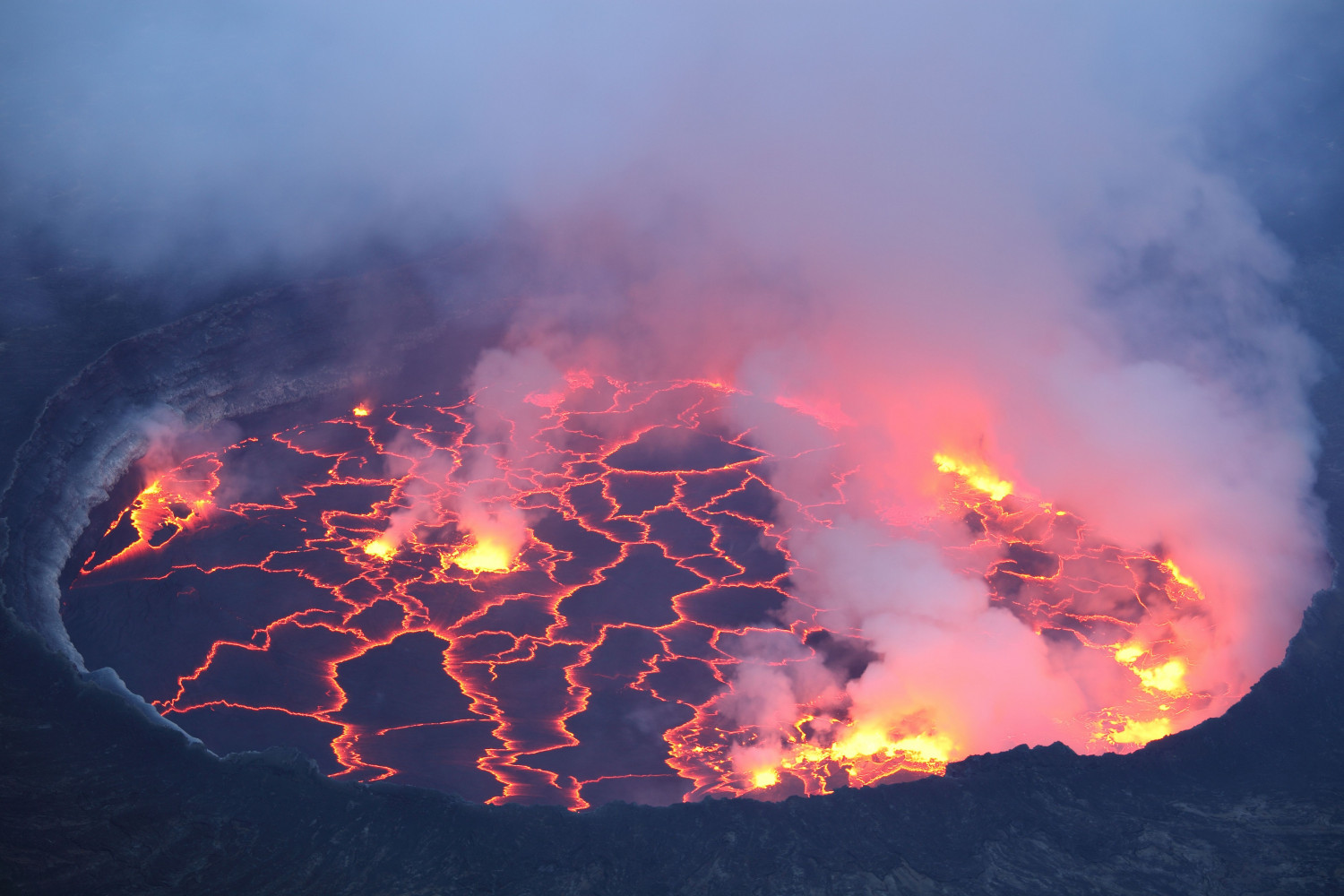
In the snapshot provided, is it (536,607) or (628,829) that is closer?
(628,829)

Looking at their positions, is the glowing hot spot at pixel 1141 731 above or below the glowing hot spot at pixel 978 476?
below

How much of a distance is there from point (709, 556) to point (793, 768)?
16.6ft

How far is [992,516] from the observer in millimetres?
18219

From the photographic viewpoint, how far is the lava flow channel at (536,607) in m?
12.2

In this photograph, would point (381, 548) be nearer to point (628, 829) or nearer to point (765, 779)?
point (628, 829)

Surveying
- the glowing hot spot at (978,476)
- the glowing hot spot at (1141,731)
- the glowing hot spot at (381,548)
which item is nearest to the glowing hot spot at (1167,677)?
the glowing hot spot at (1141,731)

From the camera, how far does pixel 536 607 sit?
14.8 meters

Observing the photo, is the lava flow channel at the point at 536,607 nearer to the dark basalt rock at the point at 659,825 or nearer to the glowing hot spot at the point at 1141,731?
the glowing hot spot at the point at 1141,731

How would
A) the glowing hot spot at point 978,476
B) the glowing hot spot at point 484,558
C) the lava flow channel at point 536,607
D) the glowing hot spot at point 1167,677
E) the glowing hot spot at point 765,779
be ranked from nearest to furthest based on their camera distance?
the glowing hot spot at point 765,779, the lava flow channel at point 536,607, the glowing hot spot at point 1167,677, the glowing hot spot at point 484,558, the glowing hot spot at point 978,476

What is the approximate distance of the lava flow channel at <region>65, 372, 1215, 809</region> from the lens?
39.9 feet

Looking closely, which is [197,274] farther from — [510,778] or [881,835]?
[881,835]

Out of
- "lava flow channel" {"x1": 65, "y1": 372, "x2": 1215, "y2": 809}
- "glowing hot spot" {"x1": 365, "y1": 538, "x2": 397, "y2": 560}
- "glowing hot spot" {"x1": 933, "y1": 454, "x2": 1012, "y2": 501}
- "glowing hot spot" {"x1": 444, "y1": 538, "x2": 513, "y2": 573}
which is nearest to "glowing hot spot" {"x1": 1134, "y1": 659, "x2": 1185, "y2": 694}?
"lava flow channel" {"x1": 65, "y1": 372, "x2": 1215, "y2": 809}

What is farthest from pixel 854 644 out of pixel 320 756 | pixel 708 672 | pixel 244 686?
pixel 244 686

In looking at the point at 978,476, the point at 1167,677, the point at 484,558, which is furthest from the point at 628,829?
the point at 978,476
